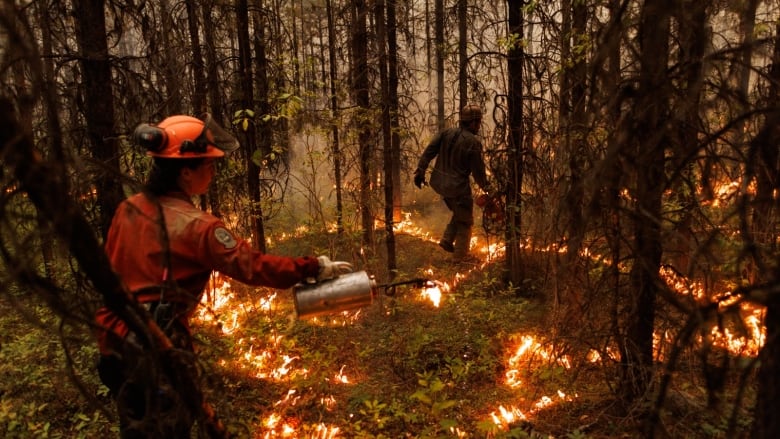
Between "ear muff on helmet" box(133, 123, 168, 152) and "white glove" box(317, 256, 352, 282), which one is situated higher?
"ear muff on helmet" box(133, 123, 168, 152)

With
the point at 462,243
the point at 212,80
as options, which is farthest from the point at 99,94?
the point at 462,243

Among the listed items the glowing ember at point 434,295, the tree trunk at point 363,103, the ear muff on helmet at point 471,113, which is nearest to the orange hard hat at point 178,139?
the tree trunk at point 363,103

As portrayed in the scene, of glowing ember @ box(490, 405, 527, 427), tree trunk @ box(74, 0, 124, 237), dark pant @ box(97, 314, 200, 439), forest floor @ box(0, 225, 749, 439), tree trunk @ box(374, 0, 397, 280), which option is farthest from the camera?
tree trunk @ box(374, 0, 397, 280)

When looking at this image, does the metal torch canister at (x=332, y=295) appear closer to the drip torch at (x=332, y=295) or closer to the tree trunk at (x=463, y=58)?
the drip torch at (x=332, y=295)

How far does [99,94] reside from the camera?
A: 4395 millimetres

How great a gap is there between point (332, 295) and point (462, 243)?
18.8 feet

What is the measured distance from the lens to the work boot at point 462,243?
851 centimetres

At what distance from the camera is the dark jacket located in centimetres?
768

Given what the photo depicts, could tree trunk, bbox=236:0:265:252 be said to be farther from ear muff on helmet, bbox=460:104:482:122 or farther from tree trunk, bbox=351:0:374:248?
ear muff on helmet, bbox=460:104:482:122

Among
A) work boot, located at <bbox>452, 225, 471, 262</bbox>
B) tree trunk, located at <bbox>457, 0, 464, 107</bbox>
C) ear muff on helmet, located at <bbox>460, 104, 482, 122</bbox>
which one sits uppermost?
tree trunk, located at <bbox>457, 0, 464, 107</bbox>

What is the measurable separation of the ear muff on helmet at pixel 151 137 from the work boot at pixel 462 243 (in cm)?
623

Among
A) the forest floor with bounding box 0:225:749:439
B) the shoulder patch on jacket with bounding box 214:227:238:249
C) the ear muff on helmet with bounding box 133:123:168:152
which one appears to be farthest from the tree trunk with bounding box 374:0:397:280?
the ear muff on helmet with bounding box 133:123:168:152

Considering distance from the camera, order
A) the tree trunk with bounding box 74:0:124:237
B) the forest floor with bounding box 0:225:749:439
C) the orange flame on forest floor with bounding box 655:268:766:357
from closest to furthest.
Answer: the orange flame on forest floor with bounding box 655:268:766:357, the forest floor with bounding box 0:225:749:439, the tree trunk with bounding box 74:0:124:237

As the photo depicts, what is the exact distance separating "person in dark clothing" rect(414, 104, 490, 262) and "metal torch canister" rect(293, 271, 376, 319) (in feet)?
14.9
